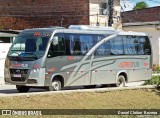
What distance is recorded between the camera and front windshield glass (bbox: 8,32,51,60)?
1944 cm

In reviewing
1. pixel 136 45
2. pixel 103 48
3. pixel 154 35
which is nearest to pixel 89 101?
pixel 103 48

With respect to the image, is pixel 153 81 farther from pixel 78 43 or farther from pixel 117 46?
pixel 78 43

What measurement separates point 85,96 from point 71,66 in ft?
10.4

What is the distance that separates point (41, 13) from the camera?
150 feet

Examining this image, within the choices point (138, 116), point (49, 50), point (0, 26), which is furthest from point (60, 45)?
point (0, 26)

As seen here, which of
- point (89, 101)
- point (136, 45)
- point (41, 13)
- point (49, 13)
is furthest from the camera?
point (41, 13)

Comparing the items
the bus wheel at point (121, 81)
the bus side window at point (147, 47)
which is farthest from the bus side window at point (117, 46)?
the bus side window at point (147, 47)

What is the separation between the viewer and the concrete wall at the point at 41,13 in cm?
4212

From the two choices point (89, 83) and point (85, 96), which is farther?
point (89, 83)

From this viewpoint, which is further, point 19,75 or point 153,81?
point 153,81

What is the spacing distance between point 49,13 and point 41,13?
1.20m

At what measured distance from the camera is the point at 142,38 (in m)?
25.0

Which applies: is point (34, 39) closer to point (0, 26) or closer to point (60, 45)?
point (60, 45)

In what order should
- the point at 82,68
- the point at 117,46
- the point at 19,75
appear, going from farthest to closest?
the point at 117,46, the point at 82,68, the point at 19,75
